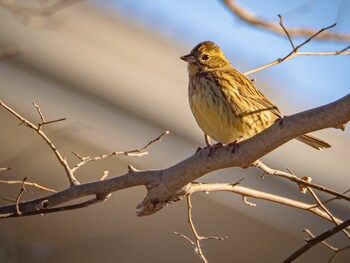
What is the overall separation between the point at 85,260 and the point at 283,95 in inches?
70.8

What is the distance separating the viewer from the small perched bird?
4.45 metres

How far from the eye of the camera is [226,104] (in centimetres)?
454

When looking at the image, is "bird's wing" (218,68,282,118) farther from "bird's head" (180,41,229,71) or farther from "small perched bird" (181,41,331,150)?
"bird's head" (180,41,229,71)

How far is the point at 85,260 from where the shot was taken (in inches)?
220

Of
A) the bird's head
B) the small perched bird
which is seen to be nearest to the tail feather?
the small perched bird

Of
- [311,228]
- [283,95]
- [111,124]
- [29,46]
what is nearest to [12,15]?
[29,46]

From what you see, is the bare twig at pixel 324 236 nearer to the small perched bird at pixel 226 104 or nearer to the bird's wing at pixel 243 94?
the small perched bird at pixel 226 104

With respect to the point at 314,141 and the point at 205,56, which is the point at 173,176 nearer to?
the point at 314,141

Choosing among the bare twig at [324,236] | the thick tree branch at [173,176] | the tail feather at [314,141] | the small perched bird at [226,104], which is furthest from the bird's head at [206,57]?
the bare twig at [324,236]

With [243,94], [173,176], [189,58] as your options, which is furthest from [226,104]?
[173,176]

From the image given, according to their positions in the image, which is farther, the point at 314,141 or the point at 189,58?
the point at 189,58

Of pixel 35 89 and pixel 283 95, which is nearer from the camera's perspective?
pixel 35 89

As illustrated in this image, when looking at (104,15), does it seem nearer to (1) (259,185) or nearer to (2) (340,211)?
(1) (259,185)

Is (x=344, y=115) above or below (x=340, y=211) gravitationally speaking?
above
